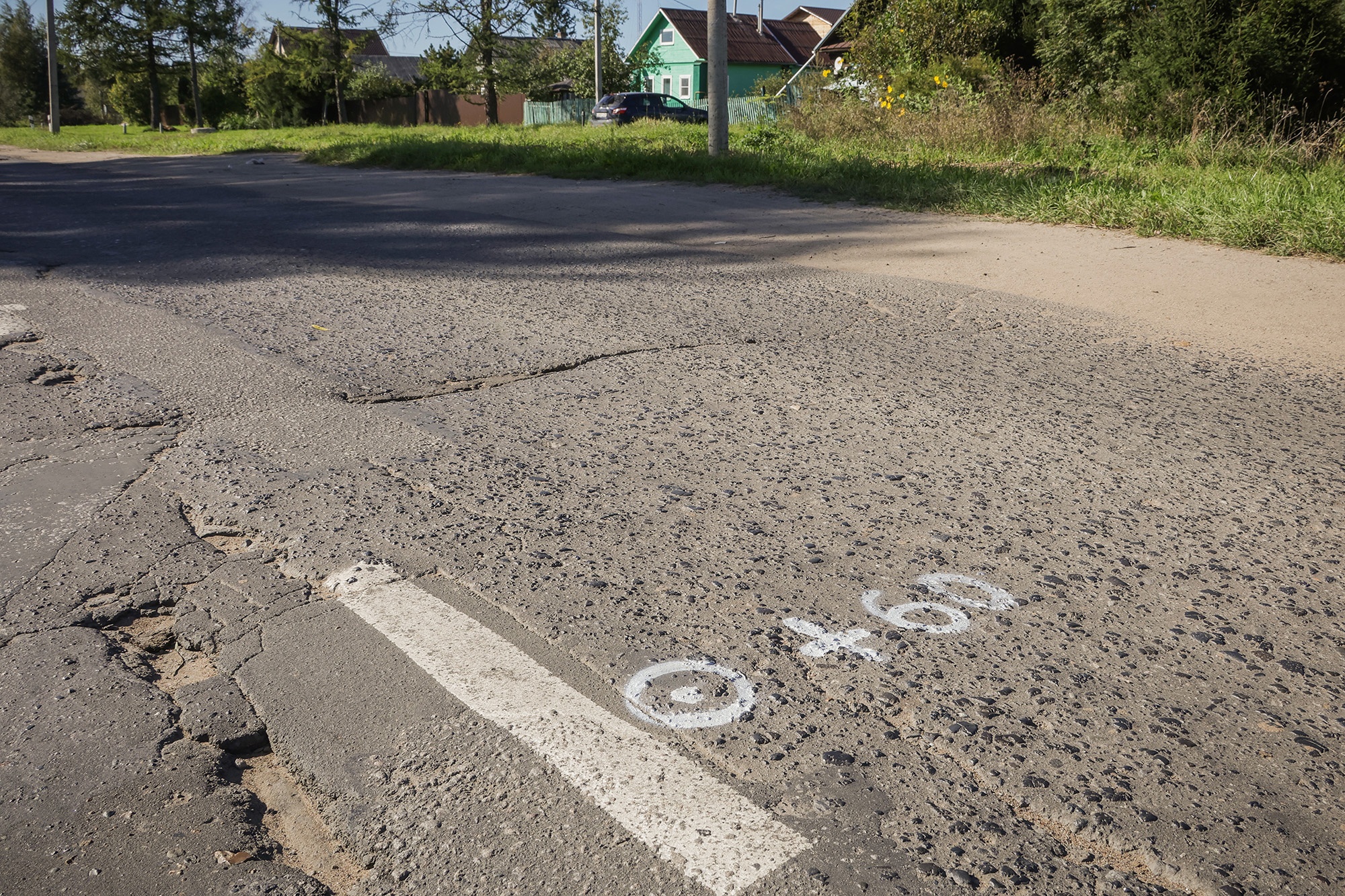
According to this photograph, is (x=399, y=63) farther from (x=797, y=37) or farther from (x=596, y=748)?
(x=596, y=748)

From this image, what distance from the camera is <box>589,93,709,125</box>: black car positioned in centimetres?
3147

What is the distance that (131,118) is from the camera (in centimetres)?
6425

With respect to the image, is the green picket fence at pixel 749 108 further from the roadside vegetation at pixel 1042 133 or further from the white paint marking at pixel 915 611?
the white paint marking at pixel 915 611

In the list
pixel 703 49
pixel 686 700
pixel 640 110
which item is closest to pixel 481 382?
pixel 686 700

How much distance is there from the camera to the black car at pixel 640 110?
31.5 m

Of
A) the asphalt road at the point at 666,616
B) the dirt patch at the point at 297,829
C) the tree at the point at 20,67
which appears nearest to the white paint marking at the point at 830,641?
the asphalt road at the point at 666,616

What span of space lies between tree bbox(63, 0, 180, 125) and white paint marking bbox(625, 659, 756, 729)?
177ft

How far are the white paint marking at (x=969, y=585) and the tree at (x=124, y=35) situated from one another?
5378 centimetres

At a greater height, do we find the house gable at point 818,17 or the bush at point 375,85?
the house gable at point 818,17

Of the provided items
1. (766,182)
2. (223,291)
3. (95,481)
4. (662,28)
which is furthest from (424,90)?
(95,481)

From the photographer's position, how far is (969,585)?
2586 millimetres

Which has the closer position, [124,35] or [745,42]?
[124,35]

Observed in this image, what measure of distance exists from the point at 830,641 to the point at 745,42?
59461 millimetres

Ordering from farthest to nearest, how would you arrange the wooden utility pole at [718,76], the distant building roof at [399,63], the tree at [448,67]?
Result: the distant building roof at [399,63]
the tree at [448,67]
the wooden utility pole at [718,76]
